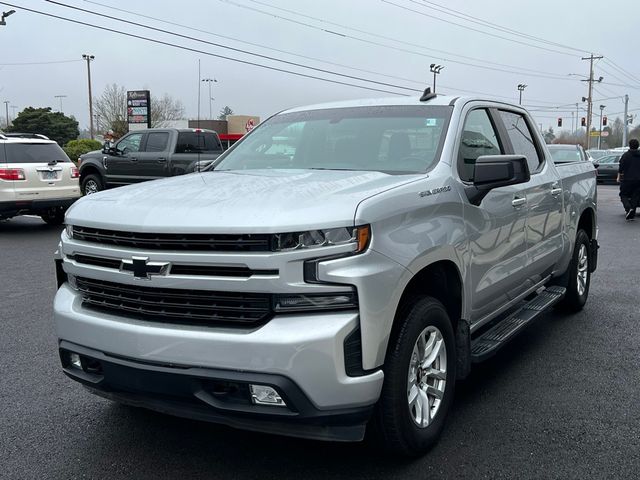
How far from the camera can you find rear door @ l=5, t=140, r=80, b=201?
1244cm

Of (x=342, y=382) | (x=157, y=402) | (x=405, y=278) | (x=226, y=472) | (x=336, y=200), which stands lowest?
(x=226, y=472)

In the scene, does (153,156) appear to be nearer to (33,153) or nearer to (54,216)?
(54,216)

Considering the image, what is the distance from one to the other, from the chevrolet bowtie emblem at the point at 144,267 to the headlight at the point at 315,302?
0.56 meters

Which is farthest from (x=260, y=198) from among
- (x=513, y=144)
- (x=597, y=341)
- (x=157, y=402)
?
(x=597, y=341)

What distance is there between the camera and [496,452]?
345 centimetres

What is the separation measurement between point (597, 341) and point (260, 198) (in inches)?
146

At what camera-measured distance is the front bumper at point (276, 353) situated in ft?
8.86

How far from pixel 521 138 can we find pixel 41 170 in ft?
33.9

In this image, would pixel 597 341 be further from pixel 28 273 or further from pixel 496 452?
pixel 28 273

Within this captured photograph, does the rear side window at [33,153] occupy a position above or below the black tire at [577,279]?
above

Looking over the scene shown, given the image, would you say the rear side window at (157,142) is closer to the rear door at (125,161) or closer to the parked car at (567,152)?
the rear door at (125,161)

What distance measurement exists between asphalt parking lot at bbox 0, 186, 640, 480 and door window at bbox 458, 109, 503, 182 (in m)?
1.50

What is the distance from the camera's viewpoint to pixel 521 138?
5227mm

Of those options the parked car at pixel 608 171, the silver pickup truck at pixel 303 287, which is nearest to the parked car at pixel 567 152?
the silver pickup truck at pixel 303 287
